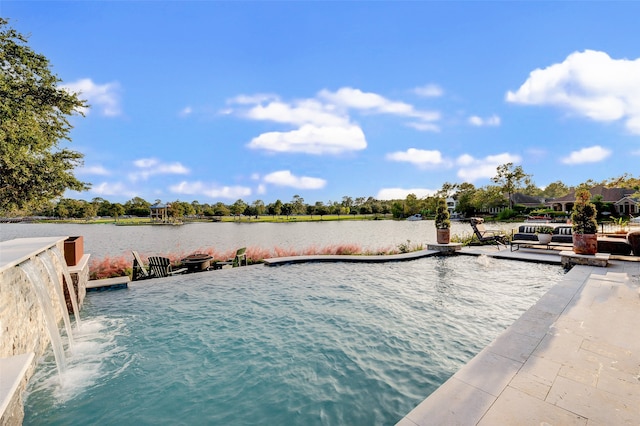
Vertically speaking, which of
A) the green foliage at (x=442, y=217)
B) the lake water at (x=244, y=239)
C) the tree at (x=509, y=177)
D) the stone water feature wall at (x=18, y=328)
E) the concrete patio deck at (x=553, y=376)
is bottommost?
the lake water at (x=244, y=239)

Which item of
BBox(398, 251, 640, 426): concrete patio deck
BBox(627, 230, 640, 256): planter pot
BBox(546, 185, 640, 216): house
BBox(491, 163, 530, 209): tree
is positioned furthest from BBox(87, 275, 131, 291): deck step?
BBox(491, 163, 530, 209): tree

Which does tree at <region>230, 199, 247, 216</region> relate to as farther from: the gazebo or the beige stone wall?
the beige stone wall

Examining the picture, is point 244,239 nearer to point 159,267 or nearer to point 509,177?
point 159,267

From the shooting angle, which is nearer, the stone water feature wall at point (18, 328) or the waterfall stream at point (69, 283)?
the stone water feature wall at point (18, 328)

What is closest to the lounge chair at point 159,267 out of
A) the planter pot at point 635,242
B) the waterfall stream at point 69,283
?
the waterfall stream at point 69,283

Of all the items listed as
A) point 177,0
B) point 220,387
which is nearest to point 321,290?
point 220,387

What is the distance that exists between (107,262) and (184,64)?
7.72m

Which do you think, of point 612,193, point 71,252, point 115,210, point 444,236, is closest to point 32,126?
point 71,252

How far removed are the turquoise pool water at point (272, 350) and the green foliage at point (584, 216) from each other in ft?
7.85

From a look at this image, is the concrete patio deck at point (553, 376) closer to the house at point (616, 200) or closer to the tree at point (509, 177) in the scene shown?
the house at point (616, 200)

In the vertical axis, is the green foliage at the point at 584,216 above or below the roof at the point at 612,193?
below

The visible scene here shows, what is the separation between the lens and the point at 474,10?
9.01 m

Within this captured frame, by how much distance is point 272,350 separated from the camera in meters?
4.10

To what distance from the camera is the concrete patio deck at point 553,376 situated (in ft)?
7.22
